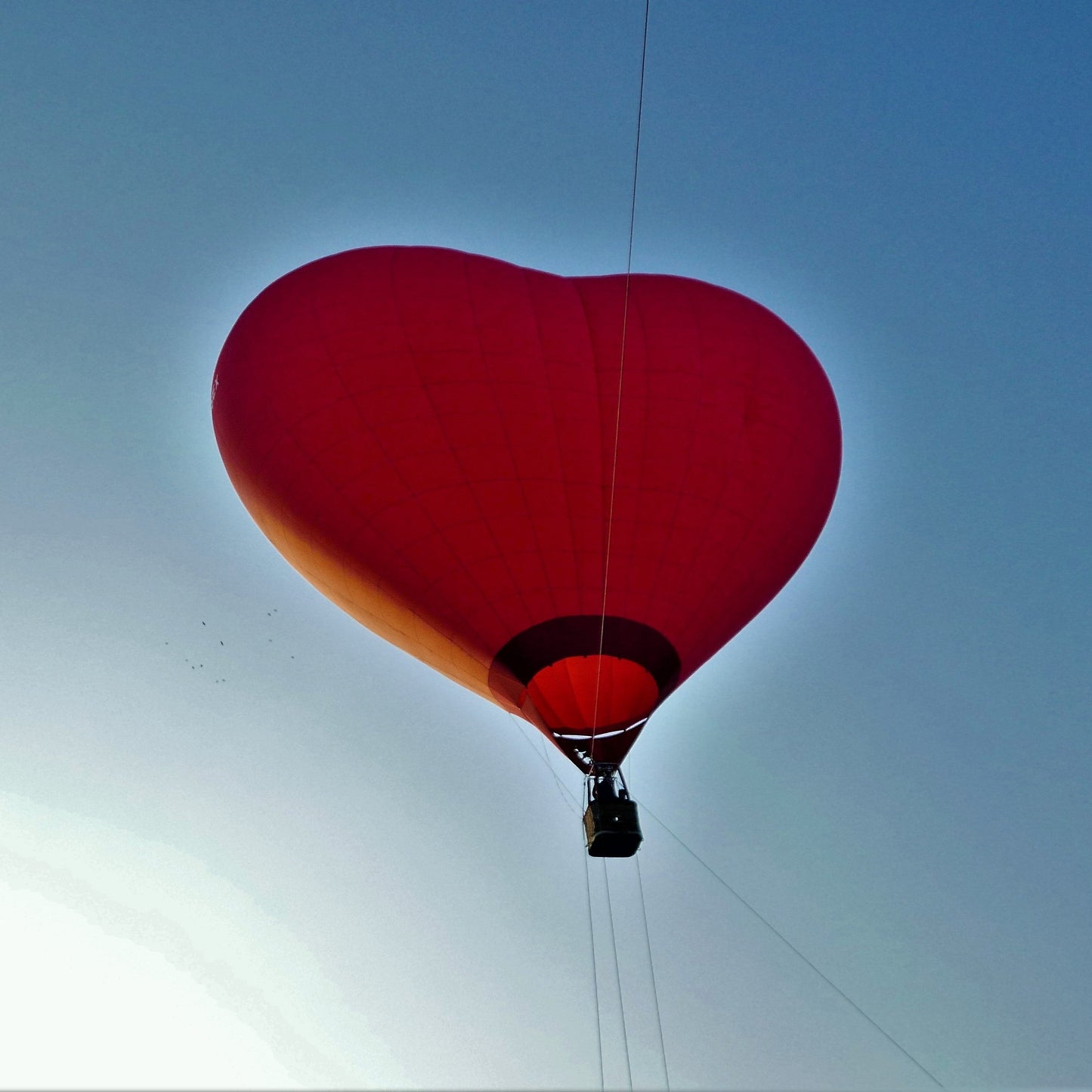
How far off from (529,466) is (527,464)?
0.03 metres

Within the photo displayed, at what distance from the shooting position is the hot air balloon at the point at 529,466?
10.7 meters

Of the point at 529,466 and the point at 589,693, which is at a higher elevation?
the point at 529,466

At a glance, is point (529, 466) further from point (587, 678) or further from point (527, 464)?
point (587, 678)

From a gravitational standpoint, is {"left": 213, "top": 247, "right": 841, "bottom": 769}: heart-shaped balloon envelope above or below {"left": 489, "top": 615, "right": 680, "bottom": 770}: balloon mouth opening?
above

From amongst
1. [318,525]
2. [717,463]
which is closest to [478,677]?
[318,525]

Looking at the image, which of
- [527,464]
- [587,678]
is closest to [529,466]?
[527,464]

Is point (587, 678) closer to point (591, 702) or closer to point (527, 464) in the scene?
point (591, 702)

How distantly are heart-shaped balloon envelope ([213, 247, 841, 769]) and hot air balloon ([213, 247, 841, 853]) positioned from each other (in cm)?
2

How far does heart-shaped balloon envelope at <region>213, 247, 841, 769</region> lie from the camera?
35.0ft

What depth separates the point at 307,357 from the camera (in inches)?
437

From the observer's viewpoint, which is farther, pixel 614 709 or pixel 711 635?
pixel 711 635

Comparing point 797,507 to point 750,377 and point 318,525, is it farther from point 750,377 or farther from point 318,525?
point 318,525

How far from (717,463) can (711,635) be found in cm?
164

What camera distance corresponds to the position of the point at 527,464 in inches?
421
